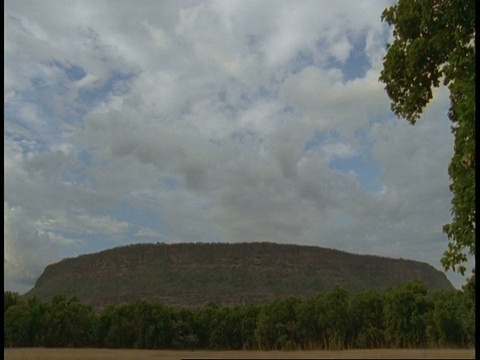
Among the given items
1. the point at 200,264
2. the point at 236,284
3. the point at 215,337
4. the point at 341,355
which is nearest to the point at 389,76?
the point at 341,355

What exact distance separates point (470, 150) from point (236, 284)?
100798 mm

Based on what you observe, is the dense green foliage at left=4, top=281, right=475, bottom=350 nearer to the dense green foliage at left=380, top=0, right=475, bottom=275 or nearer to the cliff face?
the dense green foliage at left=380, top=0, right=475, bottom=275

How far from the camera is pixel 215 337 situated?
3888 centimetres

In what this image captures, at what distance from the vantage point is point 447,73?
15.4m

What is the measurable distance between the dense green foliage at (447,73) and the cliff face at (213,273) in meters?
85.3

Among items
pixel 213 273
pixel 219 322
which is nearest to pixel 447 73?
pixel 219 322

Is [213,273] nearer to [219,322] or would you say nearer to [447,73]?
[219,322]

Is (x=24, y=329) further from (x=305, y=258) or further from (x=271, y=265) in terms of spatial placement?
(x=305, y=258)

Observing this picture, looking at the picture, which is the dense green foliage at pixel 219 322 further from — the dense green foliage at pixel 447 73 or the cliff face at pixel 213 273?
the cliff face at pixel 213 273

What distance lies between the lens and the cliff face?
10644 cm

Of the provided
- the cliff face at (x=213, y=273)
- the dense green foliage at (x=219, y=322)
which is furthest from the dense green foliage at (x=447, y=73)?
the cliff face at (x=213, y=273)

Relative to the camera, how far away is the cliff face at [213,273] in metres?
106

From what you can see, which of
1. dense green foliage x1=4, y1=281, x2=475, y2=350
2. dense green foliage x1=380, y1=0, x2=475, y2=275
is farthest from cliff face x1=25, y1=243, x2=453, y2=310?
dense green foliage x1=380, y1=0, x2=475, y2=275

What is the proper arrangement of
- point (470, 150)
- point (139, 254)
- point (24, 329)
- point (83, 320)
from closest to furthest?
1. point (470, 150)
2. point (24, 329)
3. point (83, 320)
4. point (139, 254)
